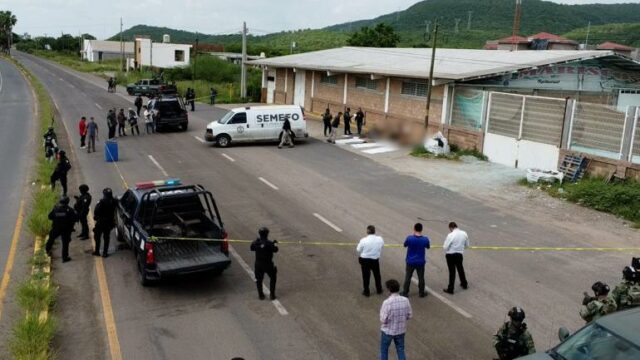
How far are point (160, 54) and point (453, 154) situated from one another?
258 feet

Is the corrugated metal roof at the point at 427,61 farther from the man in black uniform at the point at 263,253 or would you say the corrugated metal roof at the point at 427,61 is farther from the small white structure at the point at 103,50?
the small white structure at the point at 103,50

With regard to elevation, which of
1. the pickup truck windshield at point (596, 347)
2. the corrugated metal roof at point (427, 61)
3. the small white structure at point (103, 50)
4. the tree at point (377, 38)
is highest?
the tree at point (377, 38)

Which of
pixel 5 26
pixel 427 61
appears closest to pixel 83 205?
pixel 427 61

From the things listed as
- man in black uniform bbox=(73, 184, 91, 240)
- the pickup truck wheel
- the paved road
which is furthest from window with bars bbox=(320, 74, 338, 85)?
the pickup truck wheel

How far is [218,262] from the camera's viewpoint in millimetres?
10914

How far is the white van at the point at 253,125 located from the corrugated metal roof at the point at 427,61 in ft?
18.5

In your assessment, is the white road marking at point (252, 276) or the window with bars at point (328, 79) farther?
the window with bars at point (328, 79)

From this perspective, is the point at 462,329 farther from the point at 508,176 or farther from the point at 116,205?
the point at 508,176

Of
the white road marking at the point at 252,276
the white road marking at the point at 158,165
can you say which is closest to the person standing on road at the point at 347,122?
the white road marking at the point at 158,165

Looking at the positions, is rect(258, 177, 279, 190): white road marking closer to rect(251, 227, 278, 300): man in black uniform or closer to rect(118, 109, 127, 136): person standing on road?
rect(251, 227, 278, 300): man in black uniform

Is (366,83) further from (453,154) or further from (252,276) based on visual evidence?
(252,276)

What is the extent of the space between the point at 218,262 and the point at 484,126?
57.1 feet

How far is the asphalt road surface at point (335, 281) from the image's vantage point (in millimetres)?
9281

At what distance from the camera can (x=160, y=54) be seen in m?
96.1
